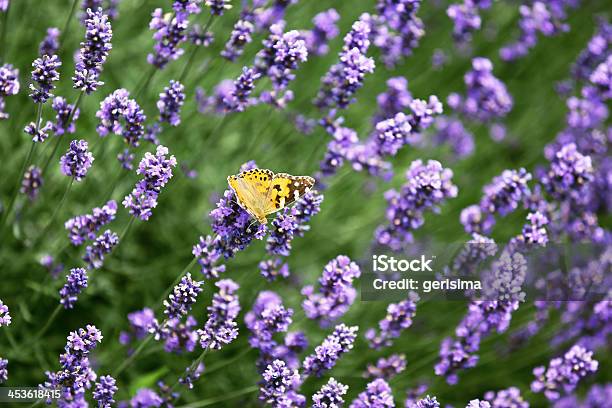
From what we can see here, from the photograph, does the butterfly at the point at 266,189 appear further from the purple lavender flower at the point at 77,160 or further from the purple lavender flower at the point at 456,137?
the purple lavender flower at the point at 456,137

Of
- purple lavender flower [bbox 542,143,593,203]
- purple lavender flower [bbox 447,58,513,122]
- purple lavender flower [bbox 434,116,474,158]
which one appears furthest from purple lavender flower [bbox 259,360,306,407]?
purple lavender flower [bbox 434,116,474,158]

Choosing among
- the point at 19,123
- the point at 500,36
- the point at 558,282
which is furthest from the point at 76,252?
the point at 500,36

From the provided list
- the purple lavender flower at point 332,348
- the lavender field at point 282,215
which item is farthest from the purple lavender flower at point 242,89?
the purple lavender flower at point 332,348

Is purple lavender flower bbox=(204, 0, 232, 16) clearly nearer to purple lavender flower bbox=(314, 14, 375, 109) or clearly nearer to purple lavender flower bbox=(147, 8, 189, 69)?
purple lavender flower bbox=(147, 8, 189, 69)

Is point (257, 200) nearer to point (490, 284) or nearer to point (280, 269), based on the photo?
point (280, 269)

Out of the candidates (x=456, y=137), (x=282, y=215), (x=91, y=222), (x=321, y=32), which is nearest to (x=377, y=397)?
(x=282, y=215)

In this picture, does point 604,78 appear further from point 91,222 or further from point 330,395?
point 91,222
